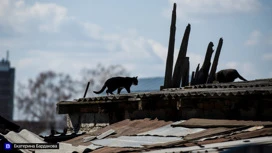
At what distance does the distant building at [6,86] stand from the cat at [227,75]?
58680 mm

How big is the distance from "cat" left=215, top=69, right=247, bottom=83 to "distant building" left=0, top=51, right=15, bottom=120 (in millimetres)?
58680

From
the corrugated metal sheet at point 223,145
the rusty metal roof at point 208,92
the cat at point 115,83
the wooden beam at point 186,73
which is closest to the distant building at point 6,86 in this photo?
the cat at point 115,83

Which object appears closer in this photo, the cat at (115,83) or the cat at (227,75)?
the cat at (115,83)

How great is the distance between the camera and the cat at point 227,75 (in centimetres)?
2594

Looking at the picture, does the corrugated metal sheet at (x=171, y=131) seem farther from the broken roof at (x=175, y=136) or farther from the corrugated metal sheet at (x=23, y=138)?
the corrugated metal sheet at (x=23, y=138)

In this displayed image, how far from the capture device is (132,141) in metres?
16.4

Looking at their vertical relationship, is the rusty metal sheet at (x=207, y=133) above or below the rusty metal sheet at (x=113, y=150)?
above

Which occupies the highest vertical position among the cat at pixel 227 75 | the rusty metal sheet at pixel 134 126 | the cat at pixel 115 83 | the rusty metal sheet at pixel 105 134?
the cat at pixel 227 75

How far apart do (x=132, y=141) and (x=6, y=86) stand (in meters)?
75.7

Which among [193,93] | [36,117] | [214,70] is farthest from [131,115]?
[36,117]

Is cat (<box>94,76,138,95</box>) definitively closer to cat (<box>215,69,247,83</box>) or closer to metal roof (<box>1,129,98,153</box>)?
cat (<box>215,69,247,83</box>)

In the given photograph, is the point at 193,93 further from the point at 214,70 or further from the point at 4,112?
the point at 4,112

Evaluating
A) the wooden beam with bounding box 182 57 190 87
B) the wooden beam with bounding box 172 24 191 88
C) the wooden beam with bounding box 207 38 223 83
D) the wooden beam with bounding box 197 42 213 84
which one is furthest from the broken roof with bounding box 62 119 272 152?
the wooden beam with bounding box 207 38 223 83

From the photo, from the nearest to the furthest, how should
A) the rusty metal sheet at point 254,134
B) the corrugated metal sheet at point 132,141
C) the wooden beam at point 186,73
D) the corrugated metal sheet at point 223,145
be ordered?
1. the corrugated metal sheet at point 223,145
2. the rusty metal sheet at point 254,134
3. the corrugated metal sheet at point 132,141
4. the wooden beam at point 186,73
